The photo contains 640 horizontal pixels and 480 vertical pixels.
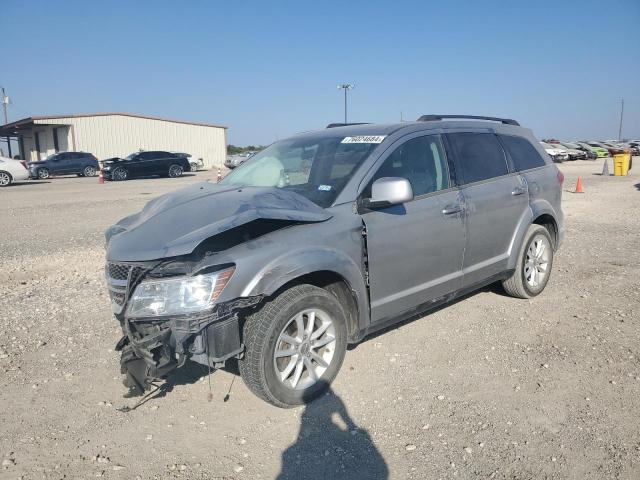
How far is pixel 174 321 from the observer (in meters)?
2.94

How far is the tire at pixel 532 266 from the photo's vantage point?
5176mm

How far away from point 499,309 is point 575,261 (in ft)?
8.47

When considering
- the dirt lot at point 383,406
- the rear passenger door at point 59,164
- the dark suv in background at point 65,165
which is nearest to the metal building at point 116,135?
the dark suv in background at point 65,165

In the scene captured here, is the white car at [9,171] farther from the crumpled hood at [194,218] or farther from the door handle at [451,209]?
the door handle at [451,209]

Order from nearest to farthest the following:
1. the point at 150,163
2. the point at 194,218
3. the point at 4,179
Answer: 1. the point at 194,218
2. the point at 4,179
3. the point at 150,163

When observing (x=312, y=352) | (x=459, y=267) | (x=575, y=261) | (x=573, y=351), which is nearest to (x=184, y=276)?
(x=312, y=352)

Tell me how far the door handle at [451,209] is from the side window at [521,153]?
1.27 meters

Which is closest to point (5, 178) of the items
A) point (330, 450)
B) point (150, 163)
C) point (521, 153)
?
point (150, 163)

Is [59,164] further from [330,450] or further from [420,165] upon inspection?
[330,450]

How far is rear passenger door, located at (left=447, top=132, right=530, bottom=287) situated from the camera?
14.7 ft

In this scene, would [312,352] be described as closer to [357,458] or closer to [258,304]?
[258,304]

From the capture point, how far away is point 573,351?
164 inches

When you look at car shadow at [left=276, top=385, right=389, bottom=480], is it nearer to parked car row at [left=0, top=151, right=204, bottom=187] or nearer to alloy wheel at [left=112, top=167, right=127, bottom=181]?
alloy wheel at [left=112, top=167, right=127, bottom=181]

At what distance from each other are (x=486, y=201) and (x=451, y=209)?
556 millimetres
